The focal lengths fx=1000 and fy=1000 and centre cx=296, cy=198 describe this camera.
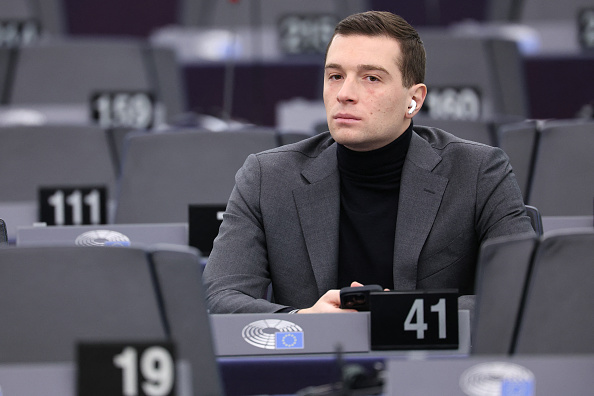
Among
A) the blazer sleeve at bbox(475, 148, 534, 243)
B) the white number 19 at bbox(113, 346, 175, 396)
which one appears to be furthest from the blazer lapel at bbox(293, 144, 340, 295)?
the white number 19 at bbox(113, 346, 175, 396)

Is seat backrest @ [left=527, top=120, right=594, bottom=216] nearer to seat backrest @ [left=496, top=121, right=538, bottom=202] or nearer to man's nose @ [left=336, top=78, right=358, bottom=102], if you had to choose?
seat backrest @ [left=496, top=121, right=538, bottom=202]

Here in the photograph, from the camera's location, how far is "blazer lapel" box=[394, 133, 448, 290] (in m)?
2.12

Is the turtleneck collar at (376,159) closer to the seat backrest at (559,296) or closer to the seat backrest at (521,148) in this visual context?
the seat backrest at (521,148)

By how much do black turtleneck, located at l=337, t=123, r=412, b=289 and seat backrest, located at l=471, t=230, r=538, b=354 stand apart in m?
0.80

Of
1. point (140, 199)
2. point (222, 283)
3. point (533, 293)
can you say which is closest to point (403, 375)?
point (533, 293)

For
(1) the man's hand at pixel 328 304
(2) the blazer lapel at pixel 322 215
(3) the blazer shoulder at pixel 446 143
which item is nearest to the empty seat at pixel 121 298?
(1) the man's hand at pixel 328 304

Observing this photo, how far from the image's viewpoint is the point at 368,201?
2229mm

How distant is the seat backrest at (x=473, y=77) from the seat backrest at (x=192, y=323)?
9.63 feet

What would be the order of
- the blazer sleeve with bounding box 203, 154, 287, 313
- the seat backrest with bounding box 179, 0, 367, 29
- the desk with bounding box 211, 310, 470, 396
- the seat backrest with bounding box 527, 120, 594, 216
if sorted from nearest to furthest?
the desk with bounding box 211, 310, 470, 396 < the blazer sleeve with bounding box 203, 154, 287, 313 < the seat backrest with bounding box 527, 120, 594, 216 < the seat backrest with bounding box 179, 0, 367, 29

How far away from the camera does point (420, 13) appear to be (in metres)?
6.83

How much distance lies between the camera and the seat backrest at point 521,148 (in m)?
2.81

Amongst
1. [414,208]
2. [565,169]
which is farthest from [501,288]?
[565,169]

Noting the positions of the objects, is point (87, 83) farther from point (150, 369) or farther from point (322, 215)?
point (150, 369)

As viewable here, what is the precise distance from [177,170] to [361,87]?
0.91 meters
